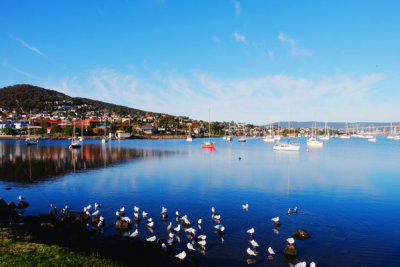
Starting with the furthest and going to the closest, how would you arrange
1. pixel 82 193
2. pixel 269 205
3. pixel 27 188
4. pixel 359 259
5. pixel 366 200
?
1. pixel 27 188
2. pixel 82 193
3. pixel 366 200
4. pixel 269 205
5. pixel 359 259

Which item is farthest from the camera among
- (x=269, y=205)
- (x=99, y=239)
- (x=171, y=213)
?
(x=269, y=205)

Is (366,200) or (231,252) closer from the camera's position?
(231,252)

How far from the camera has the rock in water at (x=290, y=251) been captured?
469 inches

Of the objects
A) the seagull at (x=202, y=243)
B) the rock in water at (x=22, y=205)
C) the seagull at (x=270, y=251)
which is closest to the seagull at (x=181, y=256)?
the seagull at (x=202, y=243)

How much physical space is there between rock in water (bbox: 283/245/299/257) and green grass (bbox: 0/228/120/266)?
7.23m

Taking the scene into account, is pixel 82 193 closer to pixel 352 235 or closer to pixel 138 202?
pixel 138 202

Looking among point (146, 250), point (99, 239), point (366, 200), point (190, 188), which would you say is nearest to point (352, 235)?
point (366, 200)

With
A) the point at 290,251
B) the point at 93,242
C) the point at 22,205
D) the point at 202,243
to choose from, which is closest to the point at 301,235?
the point at 290,251

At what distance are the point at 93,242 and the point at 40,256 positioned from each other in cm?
408

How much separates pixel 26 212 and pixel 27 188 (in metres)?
8.45

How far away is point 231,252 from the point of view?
40.1 ft

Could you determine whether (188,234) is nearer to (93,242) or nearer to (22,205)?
(93,242)

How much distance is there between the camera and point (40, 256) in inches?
332

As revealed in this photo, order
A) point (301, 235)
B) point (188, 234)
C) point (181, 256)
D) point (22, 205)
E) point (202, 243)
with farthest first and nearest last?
point (22, 205) < point (188, 234) < point (301, 235) < point (202, 243) < point (181, 256)
